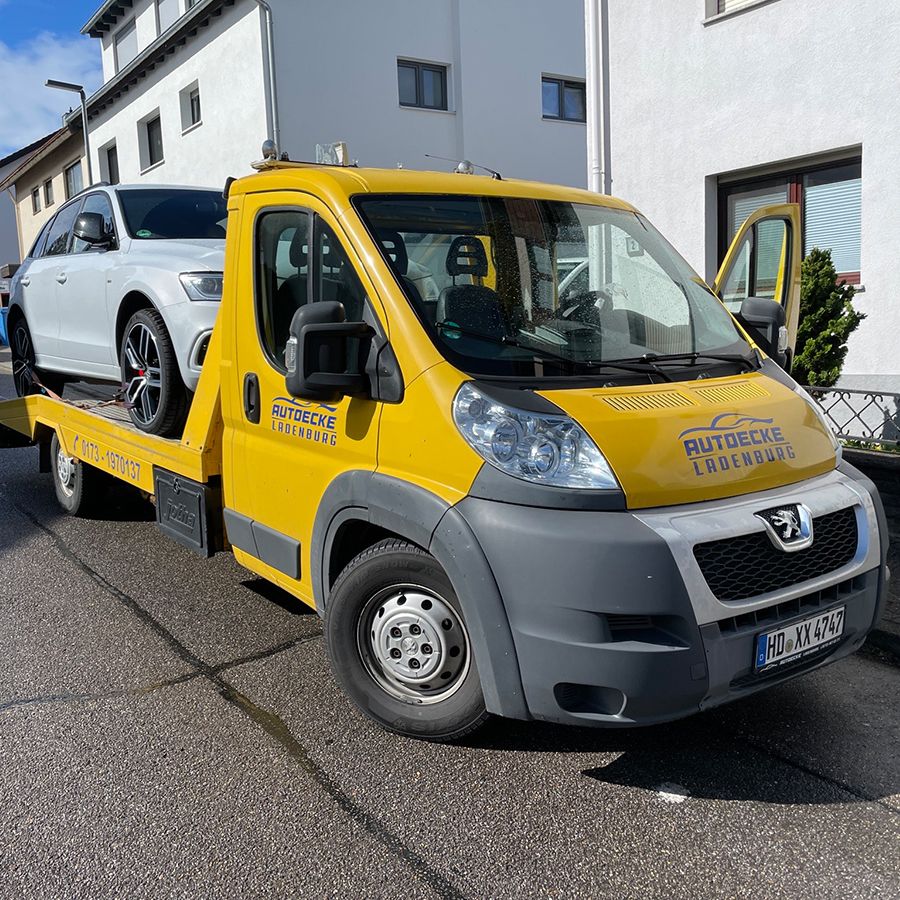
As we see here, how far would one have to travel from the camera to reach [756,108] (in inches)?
330

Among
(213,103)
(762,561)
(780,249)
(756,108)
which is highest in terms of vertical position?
(213,103)

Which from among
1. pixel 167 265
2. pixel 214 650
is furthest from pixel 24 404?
pixel 214 650

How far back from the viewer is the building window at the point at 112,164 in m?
23.6

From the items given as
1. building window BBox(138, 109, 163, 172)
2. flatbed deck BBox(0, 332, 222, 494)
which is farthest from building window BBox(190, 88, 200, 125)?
flatbed deck BBox(0, 332, 222, 494)

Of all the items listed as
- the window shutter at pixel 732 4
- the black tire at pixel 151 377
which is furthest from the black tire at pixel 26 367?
the window shutter at pixel 732 4

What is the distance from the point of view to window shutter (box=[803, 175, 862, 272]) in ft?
26.6

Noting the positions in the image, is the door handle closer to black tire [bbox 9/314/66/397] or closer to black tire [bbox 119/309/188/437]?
black tire [bbox 119/309/188/437]

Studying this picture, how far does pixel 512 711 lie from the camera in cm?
281

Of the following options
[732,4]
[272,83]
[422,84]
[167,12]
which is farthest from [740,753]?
[167,12]

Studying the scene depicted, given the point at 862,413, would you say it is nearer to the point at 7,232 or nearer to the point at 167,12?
the point at 167,12

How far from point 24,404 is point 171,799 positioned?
488cm

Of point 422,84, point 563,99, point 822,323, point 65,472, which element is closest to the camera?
point 65,472

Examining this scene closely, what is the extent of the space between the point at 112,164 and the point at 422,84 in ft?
34.9

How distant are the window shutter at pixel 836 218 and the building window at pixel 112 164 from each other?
19710 millimetres
